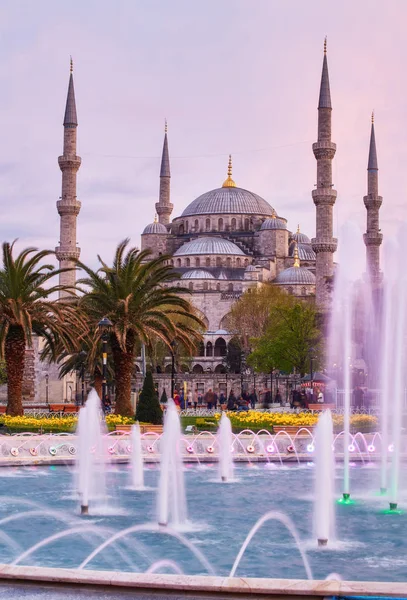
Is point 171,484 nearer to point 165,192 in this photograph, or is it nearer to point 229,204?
point 165,192

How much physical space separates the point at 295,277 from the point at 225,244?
262 inches

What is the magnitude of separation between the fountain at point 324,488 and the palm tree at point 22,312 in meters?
10.8

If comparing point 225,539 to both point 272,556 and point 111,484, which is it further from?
point 111,484

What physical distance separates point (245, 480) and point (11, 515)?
4.04m

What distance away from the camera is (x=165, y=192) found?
7475cm

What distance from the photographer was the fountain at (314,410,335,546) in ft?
28.5

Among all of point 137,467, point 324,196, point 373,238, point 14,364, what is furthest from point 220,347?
point 137,467

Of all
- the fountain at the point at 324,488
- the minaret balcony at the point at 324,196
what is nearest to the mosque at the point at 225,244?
the minaret balcony at the point at 324,196

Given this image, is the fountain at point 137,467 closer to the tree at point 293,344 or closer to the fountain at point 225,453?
the fountain at point 225,453

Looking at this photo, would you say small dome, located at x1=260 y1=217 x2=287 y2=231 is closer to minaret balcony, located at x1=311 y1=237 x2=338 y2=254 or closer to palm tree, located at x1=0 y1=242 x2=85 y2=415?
minaret balcony, located at x1=311 y1=237 x2=338 y2=254

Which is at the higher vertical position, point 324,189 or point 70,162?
point 70,162

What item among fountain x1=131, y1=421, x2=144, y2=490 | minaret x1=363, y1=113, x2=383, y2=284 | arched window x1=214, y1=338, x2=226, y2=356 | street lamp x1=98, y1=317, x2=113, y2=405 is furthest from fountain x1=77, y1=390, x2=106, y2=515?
arched window x1=214, y1=338, x2=226, y2=356

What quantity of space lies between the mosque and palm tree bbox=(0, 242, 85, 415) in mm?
20603

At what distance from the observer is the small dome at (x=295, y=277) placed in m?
67.1
